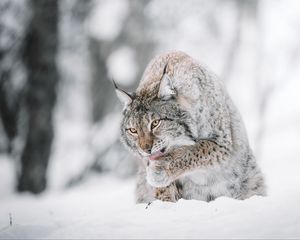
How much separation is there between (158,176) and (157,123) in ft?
1.50

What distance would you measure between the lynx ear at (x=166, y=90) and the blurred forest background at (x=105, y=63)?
19.2ft

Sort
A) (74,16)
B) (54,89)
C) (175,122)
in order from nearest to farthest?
1. (175,122)
2. (54,89)
3. (74,16)

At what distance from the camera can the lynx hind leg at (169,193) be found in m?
5.48

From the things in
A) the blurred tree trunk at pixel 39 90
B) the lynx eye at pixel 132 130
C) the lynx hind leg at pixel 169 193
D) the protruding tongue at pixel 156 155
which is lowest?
the lynx hind leg at pixel 169 193

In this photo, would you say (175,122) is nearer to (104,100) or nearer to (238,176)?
(238,176)

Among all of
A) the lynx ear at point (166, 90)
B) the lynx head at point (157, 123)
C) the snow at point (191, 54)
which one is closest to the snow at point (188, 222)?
the lynx head at point (157, 123)

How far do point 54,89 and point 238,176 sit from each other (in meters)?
6.10

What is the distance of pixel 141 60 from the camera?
1456 centimetres

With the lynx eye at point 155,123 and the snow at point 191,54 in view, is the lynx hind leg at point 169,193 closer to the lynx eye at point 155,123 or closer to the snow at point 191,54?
the lynx eye at point 155,123

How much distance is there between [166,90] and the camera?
17.7ft

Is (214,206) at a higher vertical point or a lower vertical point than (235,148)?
lower

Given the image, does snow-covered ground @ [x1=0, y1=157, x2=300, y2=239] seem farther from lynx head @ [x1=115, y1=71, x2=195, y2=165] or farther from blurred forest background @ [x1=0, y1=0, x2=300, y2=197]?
blurred forest background @ [x1=0, y1=0, x2=300, y2=197]

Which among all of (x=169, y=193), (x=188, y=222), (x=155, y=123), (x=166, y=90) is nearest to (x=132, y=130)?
(x=155, y=123)

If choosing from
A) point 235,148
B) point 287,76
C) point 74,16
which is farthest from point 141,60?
point 235,148
